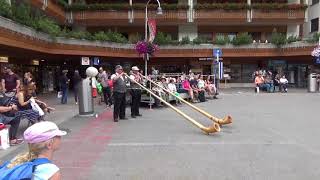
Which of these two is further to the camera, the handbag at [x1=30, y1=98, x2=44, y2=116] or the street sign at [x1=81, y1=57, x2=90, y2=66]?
the street sign at [x1=81, y1=57, x2=90, y2=66]

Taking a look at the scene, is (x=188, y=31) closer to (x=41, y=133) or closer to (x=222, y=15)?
(x=222, y=15)

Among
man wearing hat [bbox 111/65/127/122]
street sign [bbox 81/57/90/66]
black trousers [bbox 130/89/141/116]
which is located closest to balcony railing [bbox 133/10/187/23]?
street sign [bbox 81/57/90/66]

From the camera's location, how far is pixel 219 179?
778 centimetres

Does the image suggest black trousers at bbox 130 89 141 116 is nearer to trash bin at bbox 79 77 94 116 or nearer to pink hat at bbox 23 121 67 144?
trash bin at bbox 79 77 94 116

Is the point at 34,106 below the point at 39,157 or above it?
below

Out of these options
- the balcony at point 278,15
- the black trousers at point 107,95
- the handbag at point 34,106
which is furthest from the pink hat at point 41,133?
the balcony at point 278,15

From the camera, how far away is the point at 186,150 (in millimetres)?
10281

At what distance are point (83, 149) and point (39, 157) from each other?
7277 mm

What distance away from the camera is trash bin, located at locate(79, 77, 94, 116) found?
1662 centimetres

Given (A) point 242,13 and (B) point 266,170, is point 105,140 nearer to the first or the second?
(B) point 266,170

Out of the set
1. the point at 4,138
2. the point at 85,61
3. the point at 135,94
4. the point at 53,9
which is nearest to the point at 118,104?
the point at 135,94

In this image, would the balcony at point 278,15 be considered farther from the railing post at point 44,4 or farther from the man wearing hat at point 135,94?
the man wearing hat at point 135,94

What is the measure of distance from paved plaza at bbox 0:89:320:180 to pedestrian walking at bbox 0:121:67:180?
4696 mm

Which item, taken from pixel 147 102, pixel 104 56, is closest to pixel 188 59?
pixel 104 56
